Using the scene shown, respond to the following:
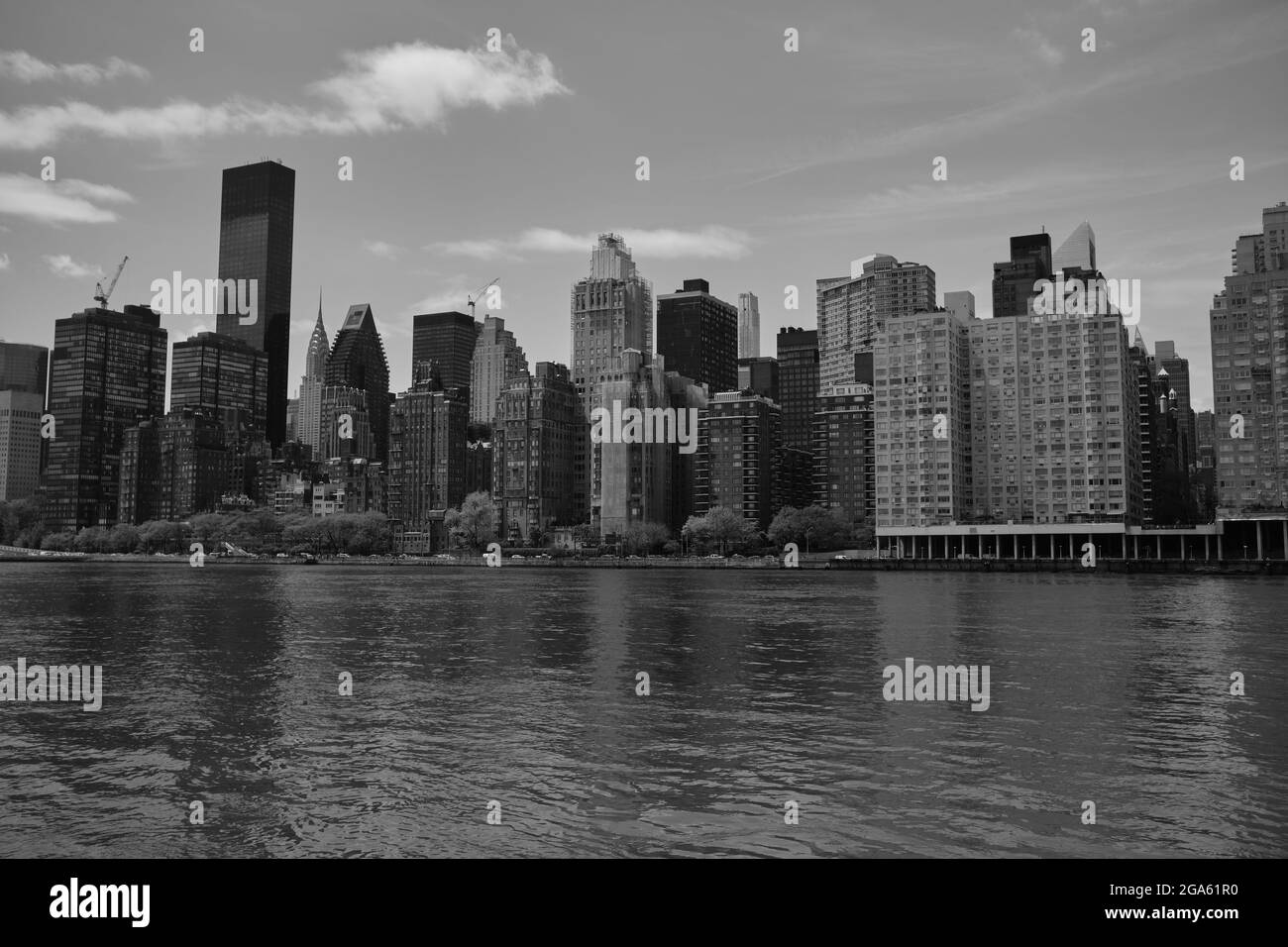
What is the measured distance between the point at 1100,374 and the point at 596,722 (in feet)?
651

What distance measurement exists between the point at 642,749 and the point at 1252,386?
7554 inches

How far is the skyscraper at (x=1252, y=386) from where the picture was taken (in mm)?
173125

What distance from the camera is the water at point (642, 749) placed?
16266 mm

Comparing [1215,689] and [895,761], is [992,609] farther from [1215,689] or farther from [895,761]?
[895,761]

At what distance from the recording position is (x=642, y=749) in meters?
22.9

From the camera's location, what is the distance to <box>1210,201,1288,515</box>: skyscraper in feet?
568

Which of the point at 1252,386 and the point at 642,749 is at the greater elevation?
the point at 1252,386

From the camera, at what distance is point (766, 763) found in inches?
837

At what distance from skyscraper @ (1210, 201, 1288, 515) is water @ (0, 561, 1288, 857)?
472 feet

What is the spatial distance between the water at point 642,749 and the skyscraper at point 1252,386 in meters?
144

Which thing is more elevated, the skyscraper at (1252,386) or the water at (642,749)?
the skyscraper at (1252,386)

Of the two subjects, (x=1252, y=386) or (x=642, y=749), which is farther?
(x=1252, y=386)

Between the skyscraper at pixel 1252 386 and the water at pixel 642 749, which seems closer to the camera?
the water at pixel 642 749
